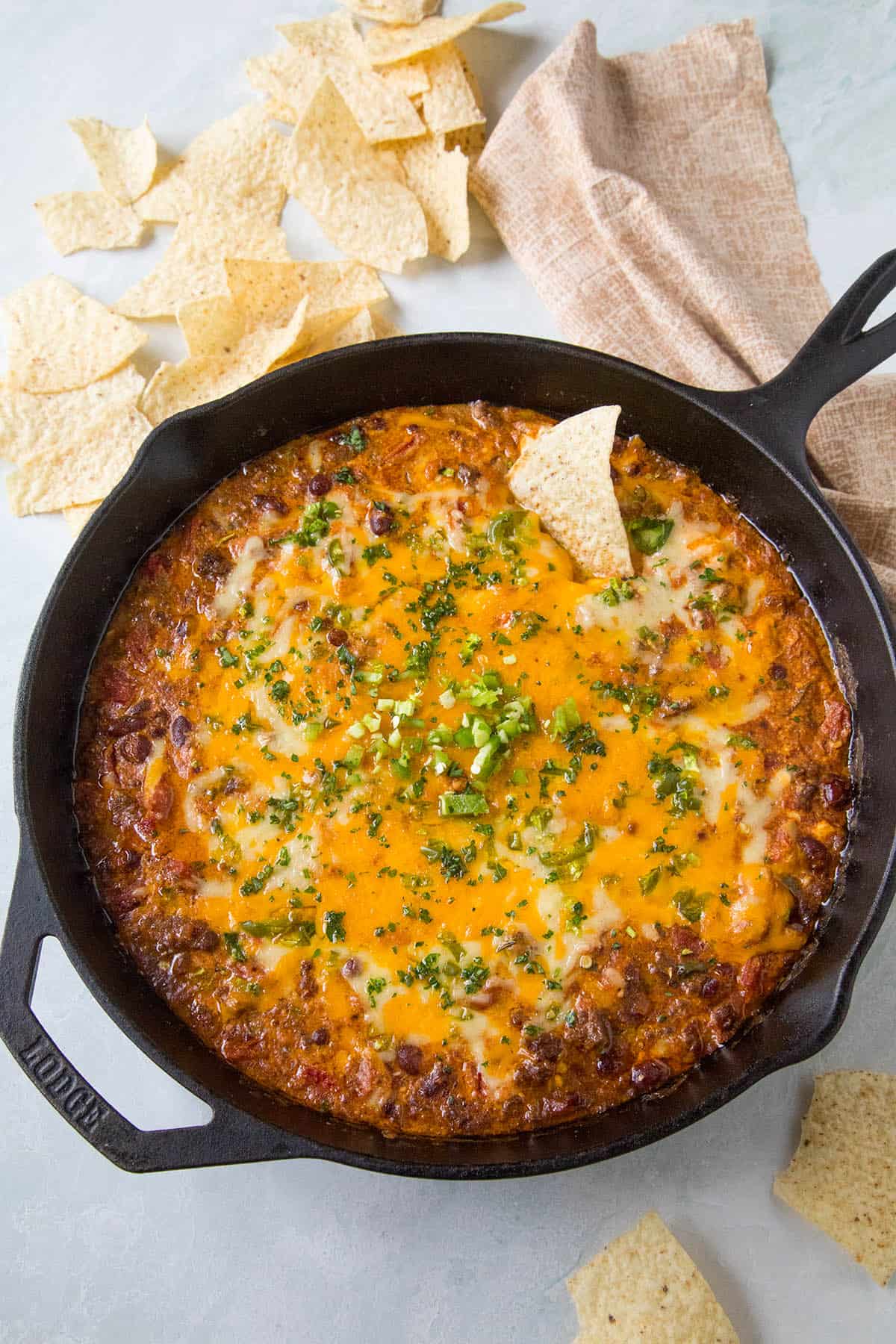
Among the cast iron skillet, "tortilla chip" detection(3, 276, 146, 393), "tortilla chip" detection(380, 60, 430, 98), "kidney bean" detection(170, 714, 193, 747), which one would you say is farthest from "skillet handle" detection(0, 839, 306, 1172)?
"tortilla chip" detection(380, 60, 430, 98)

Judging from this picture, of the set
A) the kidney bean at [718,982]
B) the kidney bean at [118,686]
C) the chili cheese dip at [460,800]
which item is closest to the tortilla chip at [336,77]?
the chili cheese dip at [460,800]

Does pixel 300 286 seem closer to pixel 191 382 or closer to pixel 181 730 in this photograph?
pixel 191 382

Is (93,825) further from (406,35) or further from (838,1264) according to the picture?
(406,35)

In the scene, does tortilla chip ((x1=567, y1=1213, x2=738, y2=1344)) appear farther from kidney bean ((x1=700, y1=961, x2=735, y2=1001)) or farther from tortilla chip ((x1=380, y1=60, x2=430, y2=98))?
→ tortilla chip ((x1=380, y1=60, x2=430, y2=98))

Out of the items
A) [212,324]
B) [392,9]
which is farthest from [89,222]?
[392,9]

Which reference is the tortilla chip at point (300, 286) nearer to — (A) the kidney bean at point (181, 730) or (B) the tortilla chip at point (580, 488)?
(B) the tortilla chip at point (580, 488)

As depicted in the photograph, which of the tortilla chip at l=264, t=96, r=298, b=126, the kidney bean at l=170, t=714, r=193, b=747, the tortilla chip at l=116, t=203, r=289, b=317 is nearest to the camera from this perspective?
the kidney bean at l=170, t=714, r=193, b=747
